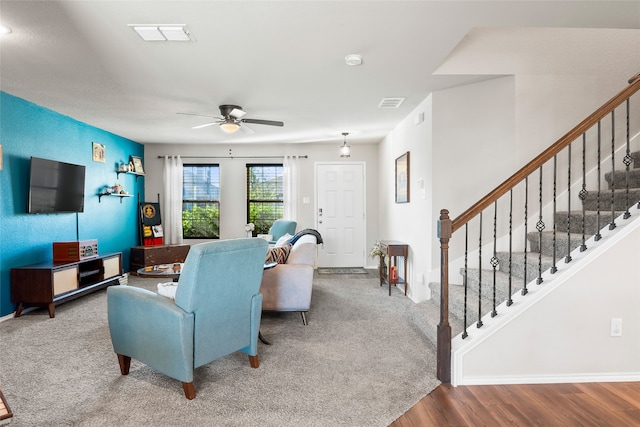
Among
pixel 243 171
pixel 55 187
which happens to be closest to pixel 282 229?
pixel 243 171

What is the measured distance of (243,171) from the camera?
7117 mm

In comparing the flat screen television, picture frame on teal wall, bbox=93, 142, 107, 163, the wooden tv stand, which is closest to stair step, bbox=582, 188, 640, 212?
the wooden tv stand

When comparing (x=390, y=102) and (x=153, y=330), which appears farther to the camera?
(x=390, y=102)

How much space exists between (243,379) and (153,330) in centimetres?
69

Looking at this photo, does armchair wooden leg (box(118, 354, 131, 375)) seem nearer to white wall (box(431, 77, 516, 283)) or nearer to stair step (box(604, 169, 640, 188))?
white wall (box(431, 77, 516, 283))

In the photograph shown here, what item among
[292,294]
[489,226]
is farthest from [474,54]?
[292,294]

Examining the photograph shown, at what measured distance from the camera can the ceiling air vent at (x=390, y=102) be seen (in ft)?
13.9

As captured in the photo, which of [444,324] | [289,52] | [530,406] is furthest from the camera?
[289,52]

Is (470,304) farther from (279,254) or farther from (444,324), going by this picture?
(279,254)

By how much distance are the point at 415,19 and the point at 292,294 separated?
2.58 m

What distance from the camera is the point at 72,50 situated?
2.86m

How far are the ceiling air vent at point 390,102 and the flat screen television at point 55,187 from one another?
3.95 metres

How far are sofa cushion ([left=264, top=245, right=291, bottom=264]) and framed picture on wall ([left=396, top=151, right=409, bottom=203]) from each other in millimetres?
1936

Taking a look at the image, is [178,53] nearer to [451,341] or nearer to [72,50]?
[72,50]
